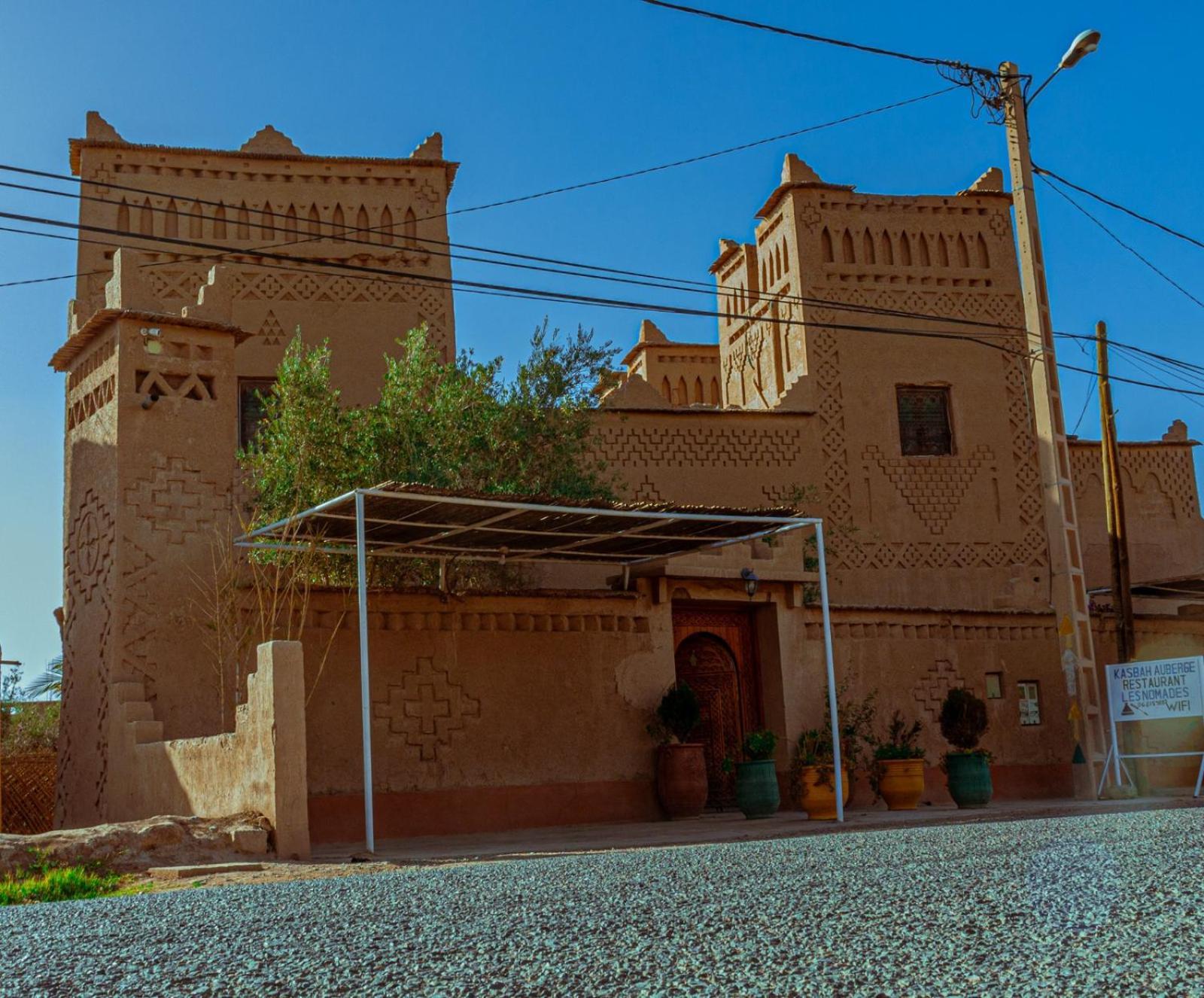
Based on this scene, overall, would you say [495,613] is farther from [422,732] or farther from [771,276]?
[771,276]

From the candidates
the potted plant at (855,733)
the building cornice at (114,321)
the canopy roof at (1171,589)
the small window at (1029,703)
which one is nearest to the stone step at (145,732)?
the building cornice at (114,321)

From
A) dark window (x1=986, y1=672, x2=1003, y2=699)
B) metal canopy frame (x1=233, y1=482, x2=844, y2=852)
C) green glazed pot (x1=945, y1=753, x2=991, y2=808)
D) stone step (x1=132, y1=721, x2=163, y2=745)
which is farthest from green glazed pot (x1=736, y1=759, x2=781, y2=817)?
stone step (x1=132, y1=721, x2=163, y2=745)

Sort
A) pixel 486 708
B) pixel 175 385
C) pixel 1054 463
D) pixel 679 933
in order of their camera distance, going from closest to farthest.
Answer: pixel 679 933 → pixel 175 385 → pixel 486 708 → pixel 1054 463

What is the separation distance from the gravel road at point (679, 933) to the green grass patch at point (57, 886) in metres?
1.33

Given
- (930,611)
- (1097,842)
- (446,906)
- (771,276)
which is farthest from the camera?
(771,276)

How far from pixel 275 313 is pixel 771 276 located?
8.05 m

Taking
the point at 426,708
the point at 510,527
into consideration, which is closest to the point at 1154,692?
the point at 510,527

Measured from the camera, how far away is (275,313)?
19.6m

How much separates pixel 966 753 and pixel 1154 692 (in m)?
2.21

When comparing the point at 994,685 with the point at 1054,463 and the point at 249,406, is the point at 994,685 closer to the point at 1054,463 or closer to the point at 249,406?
the point at 1054,463

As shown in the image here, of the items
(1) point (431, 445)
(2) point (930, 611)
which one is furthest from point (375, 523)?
(2) point (930, 611)

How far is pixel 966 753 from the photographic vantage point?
15.2 metres

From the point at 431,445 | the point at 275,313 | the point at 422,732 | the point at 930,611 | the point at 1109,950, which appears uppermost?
the point at 275,313

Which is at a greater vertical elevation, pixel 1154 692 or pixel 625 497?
pixel 625 497
